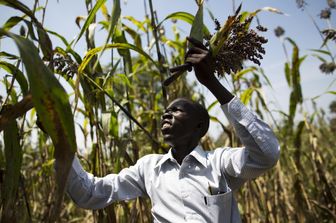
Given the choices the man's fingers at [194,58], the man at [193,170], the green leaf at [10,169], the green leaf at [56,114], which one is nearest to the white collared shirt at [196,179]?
the man at [193,170]

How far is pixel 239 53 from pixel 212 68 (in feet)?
0.36

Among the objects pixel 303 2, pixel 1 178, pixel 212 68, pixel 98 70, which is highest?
pixel 303 2

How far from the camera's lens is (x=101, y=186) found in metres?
1.47

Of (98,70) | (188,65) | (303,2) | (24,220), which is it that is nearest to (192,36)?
(188,65)

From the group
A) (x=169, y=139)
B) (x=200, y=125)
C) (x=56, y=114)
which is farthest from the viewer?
(x=200, y=125)

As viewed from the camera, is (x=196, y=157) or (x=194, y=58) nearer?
Answer: (x=194, y=58)

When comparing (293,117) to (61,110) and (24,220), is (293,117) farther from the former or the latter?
(61,110)

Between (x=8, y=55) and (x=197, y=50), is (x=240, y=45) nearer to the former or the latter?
(x=197, y=50)

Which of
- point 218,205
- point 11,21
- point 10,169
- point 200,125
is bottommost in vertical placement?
point 218,205

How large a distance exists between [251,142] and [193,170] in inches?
12.3

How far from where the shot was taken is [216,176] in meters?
1.38

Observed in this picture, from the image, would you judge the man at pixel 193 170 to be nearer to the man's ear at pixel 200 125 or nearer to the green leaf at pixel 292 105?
the man's ear at pixel 200 125

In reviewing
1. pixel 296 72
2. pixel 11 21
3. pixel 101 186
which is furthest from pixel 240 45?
pixel 296 72

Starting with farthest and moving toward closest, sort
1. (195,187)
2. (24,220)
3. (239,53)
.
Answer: (24,220) < (195,187) < (239,53)
